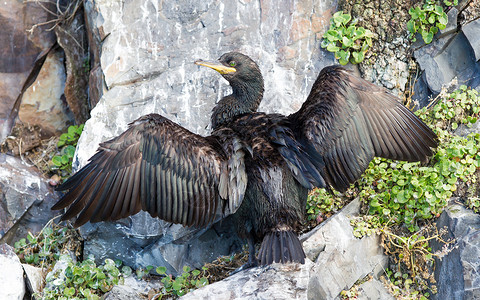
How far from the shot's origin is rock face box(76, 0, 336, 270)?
19.4 feet

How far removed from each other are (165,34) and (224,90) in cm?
82

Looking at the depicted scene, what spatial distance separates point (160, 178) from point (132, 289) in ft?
3.81

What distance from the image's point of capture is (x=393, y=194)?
529 centimetres

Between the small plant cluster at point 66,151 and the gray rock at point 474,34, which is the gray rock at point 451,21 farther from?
the small plant cluster at point 66,151

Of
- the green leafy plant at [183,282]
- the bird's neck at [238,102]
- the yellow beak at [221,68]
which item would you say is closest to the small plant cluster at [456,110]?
the bird's neck at [238,102]

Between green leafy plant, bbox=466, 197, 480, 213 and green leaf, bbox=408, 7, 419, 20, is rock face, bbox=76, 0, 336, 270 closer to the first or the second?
green leaf, bbox=408, 7, 419, 20

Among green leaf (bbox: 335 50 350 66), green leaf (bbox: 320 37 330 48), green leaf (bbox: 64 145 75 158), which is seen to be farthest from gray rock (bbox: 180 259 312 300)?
green leaf (bbox: 64 145 75 158)

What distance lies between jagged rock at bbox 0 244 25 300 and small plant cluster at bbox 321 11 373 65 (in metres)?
3.37

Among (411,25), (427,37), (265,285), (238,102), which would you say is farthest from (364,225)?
(411,25)

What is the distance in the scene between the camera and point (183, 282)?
17.1ft

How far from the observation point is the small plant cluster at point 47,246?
5.70 metres

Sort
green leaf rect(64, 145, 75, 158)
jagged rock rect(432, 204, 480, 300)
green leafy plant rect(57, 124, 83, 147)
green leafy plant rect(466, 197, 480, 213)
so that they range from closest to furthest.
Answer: jagged rock rect(432, 204, 480, 300), green leafy plant rect(466, 197, 480, 213), green leaf rect(64, 145, 75, 158), green leafy plant rect(57, 124, 83, 147)

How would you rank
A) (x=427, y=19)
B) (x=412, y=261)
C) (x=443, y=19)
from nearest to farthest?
(x=412, y=261) < (x=443, y=19) < (x=427, y=19)

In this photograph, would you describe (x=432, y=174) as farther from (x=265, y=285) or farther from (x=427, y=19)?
(x=265, y=285)
